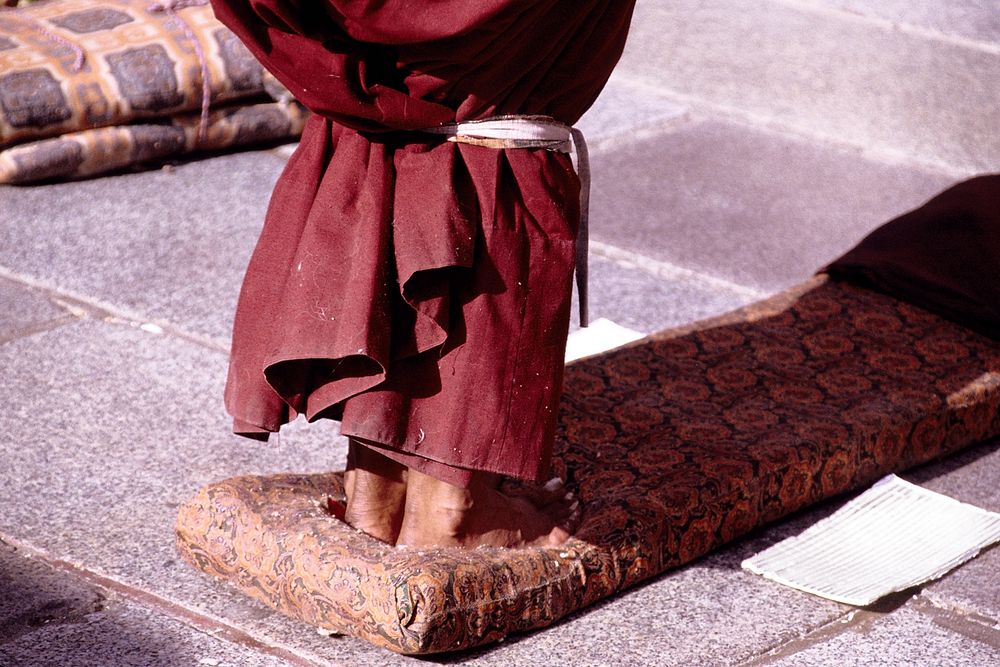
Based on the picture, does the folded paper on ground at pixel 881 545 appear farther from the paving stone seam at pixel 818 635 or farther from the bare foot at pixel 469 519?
the bare foot at pixel 469 519

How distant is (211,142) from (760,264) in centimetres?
189

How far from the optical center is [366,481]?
2379 millimetres

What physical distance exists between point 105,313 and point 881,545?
1961 millimetres

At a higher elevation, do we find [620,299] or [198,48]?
[198,48]

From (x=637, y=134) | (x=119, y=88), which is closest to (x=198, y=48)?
(x=119, y=88)

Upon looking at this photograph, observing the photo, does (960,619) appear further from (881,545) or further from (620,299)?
(620,299)

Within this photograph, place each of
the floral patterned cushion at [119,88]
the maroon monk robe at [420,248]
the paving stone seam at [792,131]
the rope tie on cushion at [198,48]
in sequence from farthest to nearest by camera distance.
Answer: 1. the paving stone seam at [792,131]
2. the rope tie on cushion at [198,48]
3. the floral patterned cushion at [119,88]
4. the maroon monk robe at [420,248]

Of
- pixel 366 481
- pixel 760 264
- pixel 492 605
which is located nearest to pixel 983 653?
pixel 492 605

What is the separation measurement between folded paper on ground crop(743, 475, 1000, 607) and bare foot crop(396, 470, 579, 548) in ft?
1.47

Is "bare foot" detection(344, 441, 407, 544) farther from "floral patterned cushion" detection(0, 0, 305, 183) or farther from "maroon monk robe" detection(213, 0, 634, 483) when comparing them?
"floral patterned cushion" detection(0, 0, 305, 183)

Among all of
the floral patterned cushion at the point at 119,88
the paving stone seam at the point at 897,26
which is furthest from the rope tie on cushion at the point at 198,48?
the paving stone seam at the point at 897,26

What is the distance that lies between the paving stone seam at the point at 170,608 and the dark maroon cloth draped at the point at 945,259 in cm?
197

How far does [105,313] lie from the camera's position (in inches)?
136

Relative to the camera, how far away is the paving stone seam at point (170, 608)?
221cm
